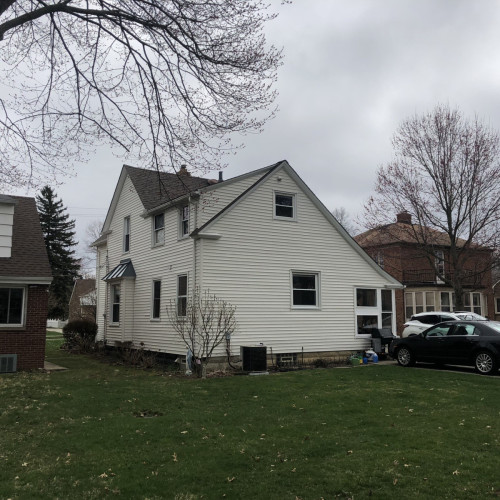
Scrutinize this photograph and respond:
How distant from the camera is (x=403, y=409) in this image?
898 centimetres

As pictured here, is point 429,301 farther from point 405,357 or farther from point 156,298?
point 156,298

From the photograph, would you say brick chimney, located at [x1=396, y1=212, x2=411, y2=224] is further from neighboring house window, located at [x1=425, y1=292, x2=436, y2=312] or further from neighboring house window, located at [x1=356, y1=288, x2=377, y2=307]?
neighboring house window, located at [x1=425, y1=292, x2=436, y2=312]

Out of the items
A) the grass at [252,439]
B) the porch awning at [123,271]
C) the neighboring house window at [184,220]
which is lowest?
the grass at [252,439]

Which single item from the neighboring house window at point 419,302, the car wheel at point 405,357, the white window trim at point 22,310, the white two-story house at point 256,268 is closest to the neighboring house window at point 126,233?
the white two-story house at point 256,268

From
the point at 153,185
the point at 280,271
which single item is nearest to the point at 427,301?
the point at 280,271

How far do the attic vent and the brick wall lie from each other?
16 centimetres

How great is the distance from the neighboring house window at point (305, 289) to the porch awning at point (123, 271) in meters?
6.81

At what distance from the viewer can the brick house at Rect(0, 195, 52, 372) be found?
48.5ft

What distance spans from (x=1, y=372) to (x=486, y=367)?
14.0 meters

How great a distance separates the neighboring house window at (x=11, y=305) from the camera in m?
→ 15.0

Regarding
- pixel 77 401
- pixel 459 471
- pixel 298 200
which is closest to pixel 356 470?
pixel 459 471

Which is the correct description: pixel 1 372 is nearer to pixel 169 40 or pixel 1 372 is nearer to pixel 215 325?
pixel 215 325

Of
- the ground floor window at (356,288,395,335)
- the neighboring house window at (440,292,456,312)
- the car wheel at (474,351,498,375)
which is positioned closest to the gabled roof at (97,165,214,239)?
the ground floor window at (356,288,395,335)

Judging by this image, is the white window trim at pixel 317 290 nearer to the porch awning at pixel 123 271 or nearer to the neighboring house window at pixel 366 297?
the neighboring house window at pixel 366 297
